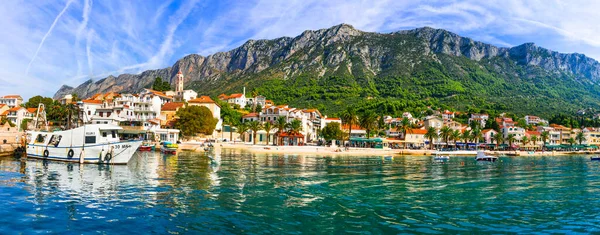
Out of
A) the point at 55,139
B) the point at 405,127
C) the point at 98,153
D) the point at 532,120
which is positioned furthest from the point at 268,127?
the point at 532,120

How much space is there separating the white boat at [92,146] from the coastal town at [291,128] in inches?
1392

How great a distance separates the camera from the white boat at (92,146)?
35812 millimetres

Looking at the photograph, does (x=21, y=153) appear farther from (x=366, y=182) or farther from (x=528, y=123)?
(x=528, y=123)

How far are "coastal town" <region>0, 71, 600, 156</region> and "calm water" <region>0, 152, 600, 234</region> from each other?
48.8 m

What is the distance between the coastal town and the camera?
87.1 metres

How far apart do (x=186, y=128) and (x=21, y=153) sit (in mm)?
38393

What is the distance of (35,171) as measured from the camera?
29594 millimetres

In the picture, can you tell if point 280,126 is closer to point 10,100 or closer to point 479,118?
point 479,118

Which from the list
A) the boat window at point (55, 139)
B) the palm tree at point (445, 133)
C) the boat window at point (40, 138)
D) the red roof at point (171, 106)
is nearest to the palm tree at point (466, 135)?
the palm tree at point (445, 133)

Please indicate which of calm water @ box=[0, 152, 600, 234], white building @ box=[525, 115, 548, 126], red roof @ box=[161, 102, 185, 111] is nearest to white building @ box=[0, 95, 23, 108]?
red roof @ box=[161, 102, 185, 111]

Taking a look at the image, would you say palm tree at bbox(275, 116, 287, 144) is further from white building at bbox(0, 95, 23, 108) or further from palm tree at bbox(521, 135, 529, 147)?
white building at bbox(0, 95, 23, 108)

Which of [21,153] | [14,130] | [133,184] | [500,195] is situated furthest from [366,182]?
[14,130]

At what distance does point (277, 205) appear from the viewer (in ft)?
59.7

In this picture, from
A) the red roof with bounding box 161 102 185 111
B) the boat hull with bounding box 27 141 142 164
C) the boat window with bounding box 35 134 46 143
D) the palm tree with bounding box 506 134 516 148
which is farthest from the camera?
the palm tree with bounding box 506 134 516 148
